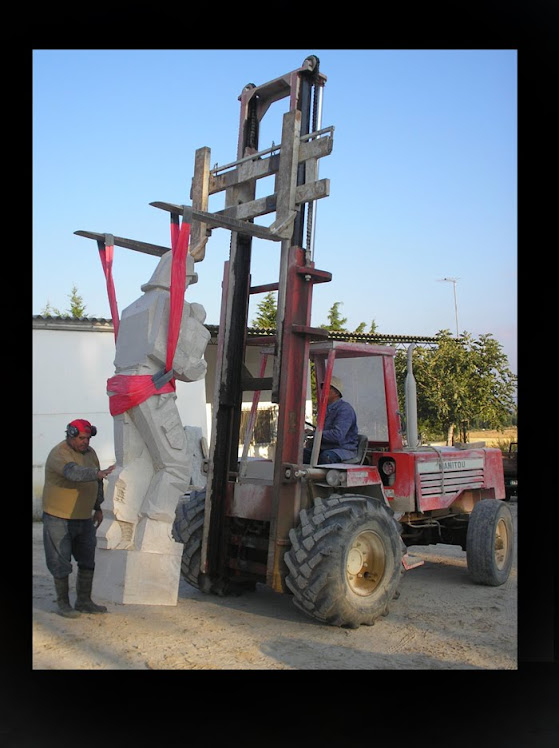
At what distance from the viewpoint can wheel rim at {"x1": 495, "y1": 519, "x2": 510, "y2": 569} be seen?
737 centimetres

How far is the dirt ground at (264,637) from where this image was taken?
16.4 feet

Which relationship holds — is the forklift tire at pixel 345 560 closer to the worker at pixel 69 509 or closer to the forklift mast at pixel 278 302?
the forklift mast at pixel 278 302

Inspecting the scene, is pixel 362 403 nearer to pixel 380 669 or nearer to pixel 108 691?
pixel 380 669

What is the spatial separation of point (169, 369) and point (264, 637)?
2056 millimetres

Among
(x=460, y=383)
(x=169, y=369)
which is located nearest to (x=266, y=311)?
(x=460, y=383)

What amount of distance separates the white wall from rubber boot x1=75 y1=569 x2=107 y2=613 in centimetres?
534

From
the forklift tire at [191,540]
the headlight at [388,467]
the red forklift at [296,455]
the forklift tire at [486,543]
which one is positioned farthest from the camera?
the forklift tire at [486,543]

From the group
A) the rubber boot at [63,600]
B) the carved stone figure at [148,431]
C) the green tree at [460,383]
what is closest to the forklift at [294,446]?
the carved stone figure at [148,431]

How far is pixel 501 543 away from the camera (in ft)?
24.5

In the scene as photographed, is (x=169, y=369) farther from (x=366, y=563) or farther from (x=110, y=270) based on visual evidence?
(x=366, y=563)

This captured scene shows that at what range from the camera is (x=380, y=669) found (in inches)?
195
